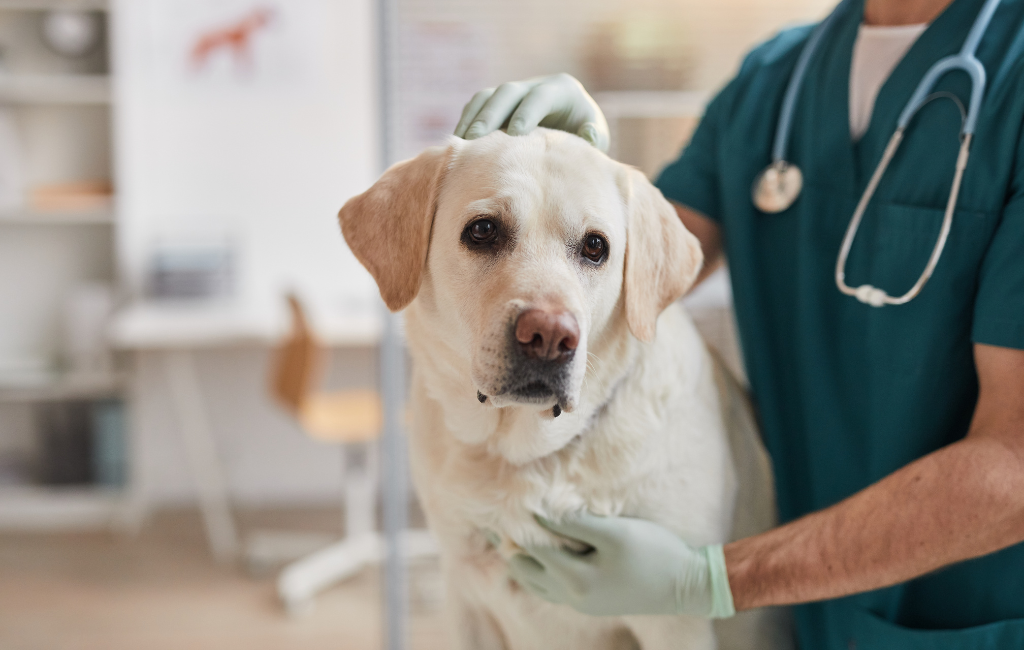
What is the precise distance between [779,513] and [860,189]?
452mm

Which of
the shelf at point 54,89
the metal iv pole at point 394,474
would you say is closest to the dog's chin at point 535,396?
the metal iv pole at point 394,474

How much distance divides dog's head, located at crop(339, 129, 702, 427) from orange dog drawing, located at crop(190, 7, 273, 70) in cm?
313

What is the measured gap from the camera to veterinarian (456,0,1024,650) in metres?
0.80

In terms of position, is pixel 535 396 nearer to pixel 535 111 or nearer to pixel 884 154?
pixel 535 111

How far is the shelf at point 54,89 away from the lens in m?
3.28

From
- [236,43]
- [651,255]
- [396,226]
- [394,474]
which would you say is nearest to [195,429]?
[236,43]

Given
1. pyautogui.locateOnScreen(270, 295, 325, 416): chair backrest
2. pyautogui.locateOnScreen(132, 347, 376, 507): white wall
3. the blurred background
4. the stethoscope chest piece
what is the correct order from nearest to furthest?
the stethoscope chest piece → pyautogui.locateOnScreen(270, 295, 325, 416): chair backrest → the blurred background → pyautogui.locateOnScreen(132, 347, 376, 507): white wall

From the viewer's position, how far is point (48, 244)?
3.57 m

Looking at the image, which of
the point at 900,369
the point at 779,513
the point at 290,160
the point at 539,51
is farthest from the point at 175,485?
the point at 900,369

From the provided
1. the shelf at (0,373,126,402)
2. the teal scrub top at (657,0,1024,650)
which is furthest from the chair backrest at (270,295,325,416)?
the teal scrub top at (657,0,1024,650)

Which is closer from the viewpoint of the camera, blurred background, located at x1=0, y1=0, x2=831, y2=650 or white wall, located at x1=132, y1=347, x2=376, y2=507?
blurred background, located at x1=0, y1=0, x2=831, y2=650

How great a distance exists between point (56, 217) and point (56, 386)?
28.9 inches

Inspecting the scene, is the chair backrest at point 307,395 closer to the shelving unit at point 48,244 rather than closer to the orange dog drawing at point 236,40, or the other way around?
the shelving unit at point 48,244

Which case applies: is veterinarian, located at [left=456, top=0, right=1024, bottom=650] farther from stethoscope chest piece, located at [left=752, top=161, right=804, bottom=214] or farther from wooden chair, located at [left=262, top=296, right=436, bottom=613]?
wooden chair, located at [left=262, top=296, right=436, bottom=613]
